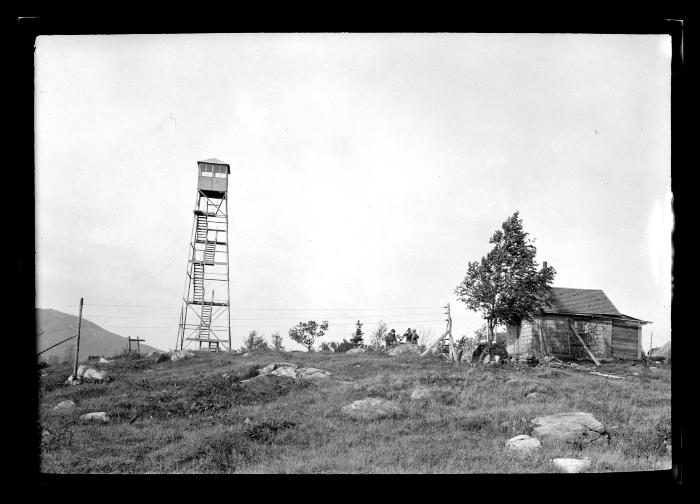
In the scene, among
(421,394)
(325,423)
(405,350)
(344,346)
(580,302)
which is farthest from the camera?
(580,302)

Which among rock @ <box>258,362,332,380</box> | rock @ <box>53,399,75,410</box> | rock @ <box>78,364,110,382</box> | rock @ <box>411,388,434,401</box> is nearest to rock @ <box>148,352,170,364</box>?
rock @ <box>78,364,110,382</box>

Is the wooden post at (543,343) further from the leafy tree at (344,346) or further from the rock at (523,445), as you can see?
the rock at (523,445)

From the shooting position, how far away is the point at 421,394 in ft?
45.2

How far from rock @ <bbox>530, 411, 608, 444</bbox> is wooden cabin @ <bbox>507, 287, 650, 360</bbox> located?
18823 mm

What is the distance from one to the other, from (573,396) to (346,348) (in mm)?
14702

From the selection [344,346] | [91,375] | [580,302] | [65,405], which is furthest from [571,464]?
[580,302]

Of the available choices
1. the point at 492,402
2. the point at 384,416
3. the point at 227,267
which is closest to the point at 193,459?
the point at 384,416

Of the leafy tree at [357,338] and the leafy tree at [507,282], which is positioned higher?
the leafy tree at [507,282]

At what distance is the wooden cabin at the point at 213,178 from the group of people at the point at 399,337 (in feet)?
40.2

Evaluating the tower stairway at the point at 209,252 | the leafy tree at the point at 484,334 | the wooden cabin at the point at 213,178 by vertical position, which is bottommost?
the leafy tree at the point at 484,334

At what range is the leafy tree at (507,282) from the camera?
27.5m

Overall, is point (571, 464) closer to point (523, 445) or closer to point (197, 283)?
point (523, 445)

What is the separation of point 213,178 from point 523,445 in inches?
784

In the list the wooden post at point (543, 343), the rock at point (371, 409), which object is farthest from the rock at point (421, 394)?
the wooden post at point (543, 343)
